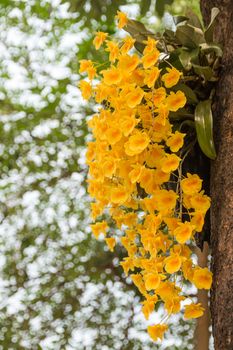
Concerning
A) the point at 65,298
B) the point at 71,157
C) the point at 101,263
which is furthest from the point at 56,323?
the point at 71,157

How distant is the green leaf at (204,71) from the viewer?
129 cm

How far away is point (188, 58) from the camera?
1.32 m

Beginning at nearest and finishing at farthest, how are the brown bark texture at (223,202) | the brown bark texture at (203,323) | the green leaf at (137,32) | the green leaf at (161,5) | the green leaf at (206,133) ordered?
the brown bark texture at (223,202)
the green leaf at (206,133)
the green leaf at (137,32)
the green leaf at (161,5)
the brown bark texture at (203,323)

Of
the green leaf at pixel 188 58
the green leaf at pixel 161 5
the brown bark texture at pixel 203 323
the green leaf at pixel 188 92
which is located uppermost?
the green leaf at pixel 188 58

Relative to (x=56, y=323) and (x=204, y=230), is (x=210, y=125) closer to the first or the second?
(x=204, y=230)

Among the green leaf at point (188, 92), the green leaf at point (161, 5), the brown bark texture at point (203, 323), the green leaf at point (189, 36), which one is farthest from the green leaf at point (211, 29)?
the brown bark texture at point (203, 323)

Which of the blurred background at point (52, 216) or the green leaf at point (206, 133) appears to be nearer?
the green leaf at point (206, 133)

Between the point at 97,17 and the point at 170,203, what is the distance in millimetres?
1537

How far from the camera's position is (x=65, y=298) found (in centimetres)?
344

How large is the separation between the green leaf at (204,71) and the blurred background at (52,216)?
2049 millimetres

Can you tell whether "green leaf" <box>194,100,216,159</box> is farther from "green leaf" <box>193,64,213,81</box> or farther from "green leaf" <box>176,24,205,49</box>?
"green leaf" <box>176,24,205,49</box>

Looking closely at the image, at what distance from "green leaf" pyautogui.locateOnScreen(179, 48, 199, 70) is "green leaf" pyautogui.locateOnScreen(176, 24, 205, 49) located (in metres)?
0.04

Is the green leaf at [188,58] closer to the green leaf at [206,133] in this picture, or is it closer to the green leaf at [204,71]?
the green leaf at [204,71]

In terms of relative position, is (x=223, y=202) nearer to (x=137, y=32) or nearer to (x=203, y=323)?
(x=137, y=32)
